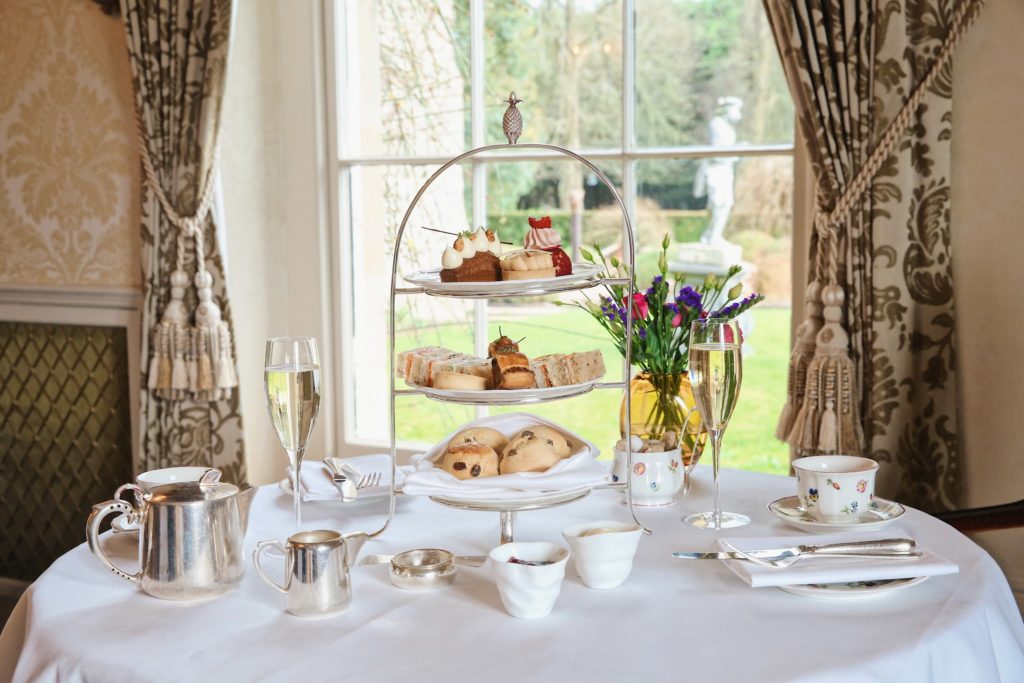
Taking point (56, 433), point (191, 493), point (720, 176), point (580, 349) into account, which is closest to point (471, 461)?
point (191, 493)

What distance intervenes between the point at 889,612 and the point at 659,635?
253 mm

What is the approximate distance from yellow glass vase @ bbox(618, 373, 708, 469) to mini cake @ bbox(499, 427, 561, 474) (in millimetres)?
315

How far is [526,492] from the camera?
1.24 m

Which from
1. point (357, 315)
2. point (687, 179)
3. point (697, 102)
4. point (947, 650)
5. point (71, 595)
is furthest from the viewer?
point (357, 315)

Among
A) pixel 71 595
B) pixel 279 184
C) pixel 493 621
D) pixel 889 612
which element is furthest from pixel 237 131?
pixel 889 612

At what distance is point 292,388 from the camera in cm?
132

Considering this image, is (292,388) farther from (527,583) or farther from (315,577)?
(527,583)

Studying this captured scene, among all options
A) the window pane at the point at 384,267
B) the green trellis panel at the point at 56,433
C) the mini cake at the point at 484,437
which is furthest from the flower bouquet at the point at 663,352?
the green trellis panel at the point at 56,433

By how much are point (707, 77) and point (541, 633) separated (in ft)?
6.86

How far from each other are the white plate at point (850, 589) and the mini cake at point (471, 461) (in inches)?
14.8

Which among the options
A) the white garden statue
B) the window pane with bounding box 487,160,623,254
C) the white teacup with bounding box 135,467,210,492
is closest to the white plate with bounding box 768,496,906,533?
the white teacup with bounding box 135,467,210,492

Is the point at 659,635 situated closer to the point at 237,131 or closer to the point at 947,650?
the point at 947,650

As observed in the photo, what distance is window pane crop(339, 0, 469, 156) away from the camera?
108 inches

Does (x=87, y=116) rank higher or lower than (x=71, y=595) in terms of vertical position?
higher
